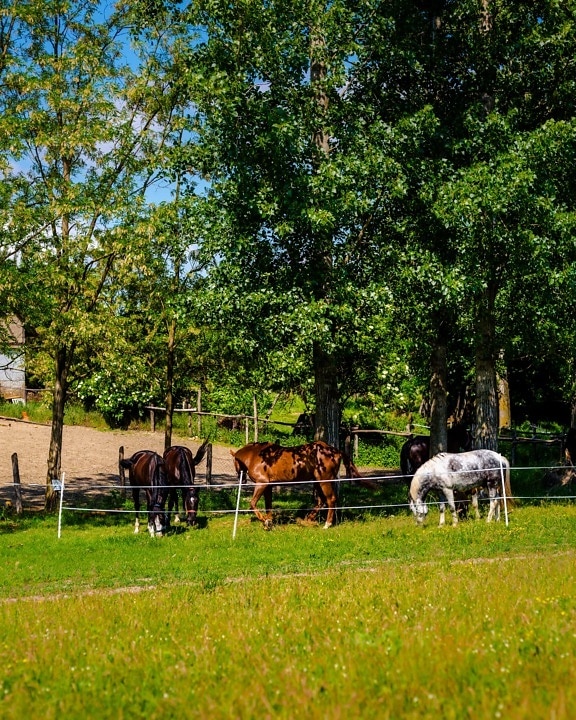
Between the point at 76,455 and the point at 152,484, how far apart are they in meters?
16.9

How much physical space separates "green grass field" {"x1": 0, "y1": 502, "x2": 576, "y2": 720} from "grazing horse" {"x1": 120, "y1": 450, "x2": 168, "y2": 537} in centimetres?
291

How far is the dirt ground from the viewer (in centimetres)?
2780

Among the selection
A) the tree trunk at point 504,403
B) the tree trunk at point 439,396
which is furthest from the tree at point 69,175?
the tree trunk at point 504,403

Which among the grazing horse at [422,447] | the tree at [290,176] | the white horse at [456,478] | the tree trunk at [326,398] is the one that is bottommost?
the white horse at [456,478]

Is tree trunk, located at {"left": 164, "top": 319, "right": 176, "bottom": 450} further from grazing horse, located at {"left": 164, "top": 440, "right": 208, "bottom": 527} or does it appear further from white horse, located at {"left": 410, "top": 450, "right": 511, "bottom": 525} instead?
white horse, located at {"left": 410, "top": 450, "right": 511, "bottom": 525}

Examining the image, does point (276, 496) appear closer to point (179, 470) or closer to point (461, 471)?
Result: point (179, 470)

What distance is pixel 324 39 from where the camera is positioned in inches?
761

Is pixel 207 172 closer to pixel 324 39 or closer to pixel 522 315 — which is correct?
pixel 324 39

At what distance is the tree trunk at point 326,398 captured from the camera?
2056 centimetres

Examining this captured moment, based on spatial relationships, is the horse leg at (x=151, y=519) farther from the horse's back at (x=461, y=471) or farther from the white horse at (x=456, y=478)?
the horse's back at (x=461, y=471)

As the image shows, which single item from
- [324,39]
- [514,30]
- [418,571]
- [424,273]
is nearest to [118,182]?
[324,39]

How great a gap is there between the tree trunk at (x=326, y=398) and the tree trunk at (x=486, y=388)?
3897 mm

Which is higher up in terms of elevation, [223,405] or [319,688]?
[223,405]

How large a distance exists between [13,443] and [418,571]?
1145 inches
